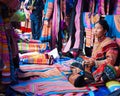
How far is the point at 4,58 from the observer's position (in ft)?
9.25

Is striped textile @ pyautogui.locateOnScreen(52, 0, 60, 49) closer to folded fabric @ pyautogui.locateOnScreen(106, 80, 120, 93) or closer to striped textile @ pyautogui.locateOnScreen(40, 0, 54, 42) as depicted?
striped textile @ pyautogui.locateOnScreen(40, 0, 54, 42)

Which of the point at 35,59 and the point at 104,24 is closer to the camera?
the point at 104,24

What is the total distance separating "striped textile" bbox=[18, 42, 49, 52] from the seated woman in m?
1.46

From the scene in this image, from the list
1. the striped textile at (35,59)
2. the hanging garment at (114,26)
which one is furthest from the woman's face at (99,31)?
the striped textile at (35,59)

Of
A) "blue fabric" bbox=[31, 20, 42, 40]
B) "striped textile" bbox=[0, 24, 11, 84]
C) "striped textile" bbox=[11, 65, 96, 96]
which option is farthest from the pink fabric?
"striped textile" bbox=[0, 24, 11, 84]

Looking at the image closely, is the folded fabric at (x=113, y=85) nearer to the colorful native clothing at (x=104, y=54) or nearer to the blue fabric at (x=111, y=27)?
the colorful native clothing at (x=104, y=54)

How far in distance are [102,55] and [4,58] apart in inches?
48.9

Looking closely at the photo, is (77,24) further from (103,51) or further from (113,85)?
(113,85)

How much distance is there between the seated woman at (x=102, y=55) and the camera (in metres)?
3.07

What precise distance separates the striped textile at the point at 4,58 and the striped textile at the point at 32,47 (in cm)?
197

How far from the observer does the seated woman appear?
10.1ft

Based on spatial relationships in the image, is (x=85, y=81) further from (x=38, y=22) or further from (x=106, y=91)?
(x=38, y=22)

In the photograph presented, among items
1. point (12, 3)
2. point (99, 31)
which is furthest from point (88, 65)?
point (12, 3)

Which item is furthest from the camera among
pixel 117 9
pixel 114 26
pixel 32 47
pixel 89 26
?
pixel 32 47
